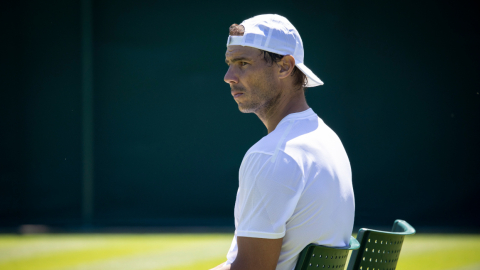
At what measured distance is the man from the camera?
168 cm

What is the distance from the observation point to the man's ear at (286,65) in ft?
7.16

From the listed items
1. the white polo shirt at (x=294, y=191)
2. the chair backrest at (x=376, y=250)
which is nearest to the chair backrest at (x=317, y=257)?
the white polo shirt at (x=294, y=191)

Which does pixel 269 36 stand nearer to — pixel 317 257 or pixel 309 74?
pixel 309 74

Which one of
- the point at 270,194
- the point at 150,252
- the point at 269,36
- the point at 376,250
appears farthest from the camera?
the point at 150,252

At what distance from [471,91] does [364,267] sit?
317 inches

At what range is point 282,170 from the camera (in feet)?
5.52

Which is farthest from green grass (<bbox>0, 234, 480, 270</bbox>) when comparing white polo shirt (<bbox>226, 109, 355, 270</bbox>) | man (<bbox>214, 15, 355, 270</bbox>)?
white polo shirt (<bbox>226, 109, 355, 270</bbox>)

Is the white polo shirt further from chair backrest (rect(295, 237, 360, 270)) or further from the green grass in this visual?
the green grass

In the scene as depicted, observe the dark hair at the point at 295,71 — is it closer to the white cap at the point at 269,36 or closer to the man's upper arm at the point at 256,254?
the white cap at the point at 269,36

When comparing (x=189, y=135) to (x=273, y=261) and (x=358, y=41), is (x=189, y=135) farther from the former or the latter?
(x=273, y=261)

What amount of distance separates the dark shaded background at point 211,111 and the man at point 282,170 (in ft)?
22.5

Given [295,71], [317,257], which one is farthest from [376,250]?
[295,71]

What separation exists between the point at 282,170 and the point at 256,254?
0.30 meters

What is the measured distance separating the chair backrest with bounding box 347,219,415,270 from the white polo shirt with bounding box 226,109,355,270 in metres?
0.07
